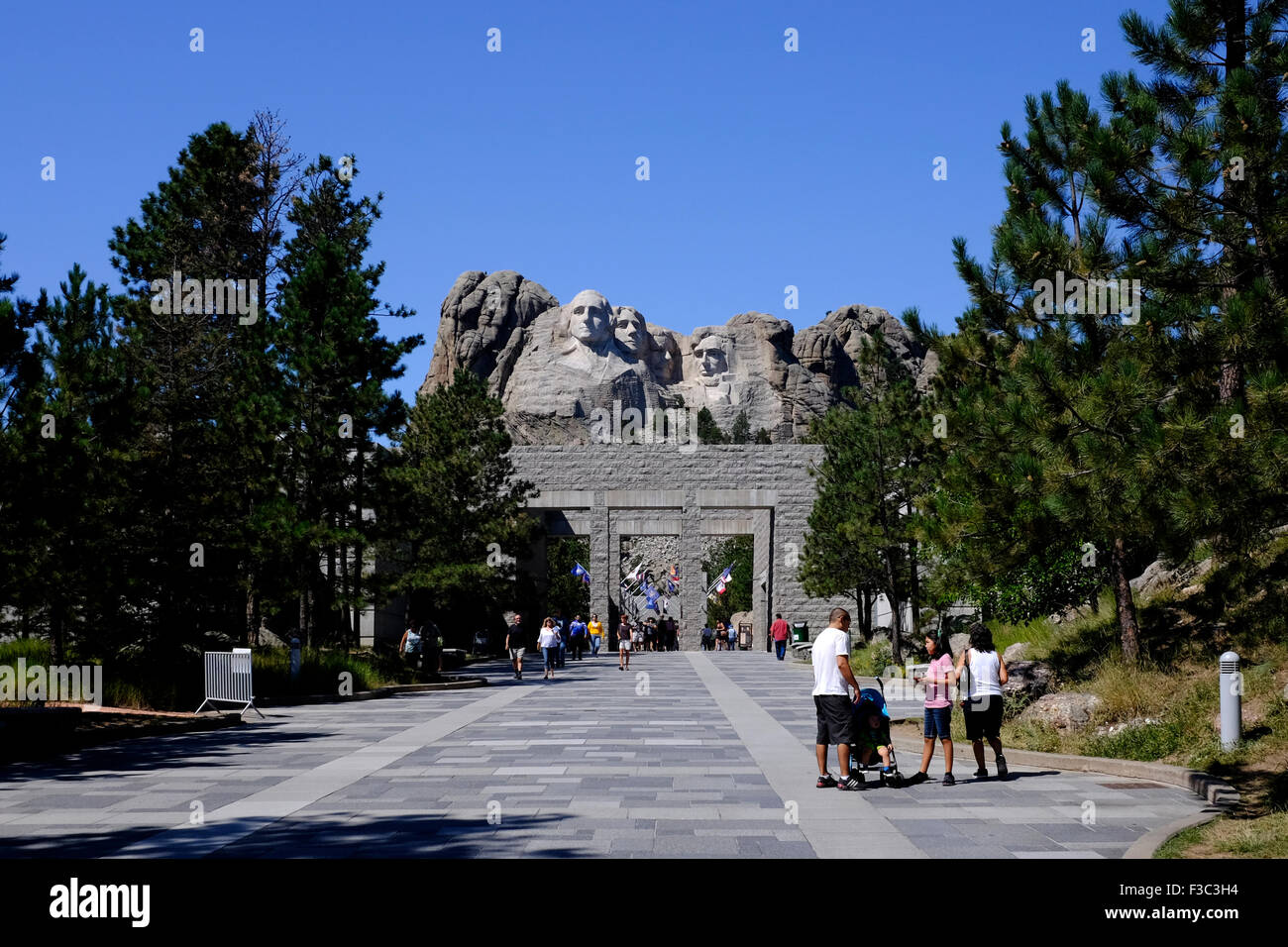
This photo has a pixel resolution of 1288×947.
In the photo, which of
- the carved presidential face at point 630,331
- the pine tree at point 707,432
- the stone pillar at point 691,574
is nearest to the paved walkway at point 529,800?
the stone pillar at point 691,574

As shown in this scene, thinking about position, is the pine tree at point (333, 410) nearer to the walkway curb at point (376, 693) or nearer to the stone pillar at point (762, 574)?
the walkway curb at point (376, 693)

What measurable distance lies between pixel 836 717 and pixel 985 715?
1.50 m

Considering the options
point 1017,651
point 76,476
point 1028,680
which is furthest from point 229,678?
point 1017,651

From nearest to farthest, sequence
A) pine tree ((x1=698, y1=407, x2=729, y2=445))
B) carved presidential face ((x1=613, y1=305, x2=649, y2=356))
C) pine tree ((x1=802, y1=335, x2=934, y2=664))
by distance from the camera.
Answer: pine tree ((x1=802, y1=335, x2=934, y2=664)) < pine tree ((x1=698, y1=407, x2=729, y2=445)) < carved presidential face ((x1=613, y1=305, x2=649, y2=356))

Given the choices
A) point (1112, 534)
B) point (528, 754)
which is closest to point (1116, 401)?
point (1112, 534)

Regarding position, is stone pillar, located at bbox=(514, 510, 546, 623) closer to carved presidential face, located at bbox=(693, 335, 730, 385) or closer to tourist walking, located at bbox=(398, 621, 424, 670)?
tourist walking, located at bbox=(398, 621, 424, 670)

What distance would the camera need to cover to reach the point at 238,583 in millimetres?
23047

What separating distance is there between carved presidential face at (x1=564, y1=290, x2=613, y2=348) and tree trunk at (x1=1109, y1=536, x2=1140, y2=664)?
129394mm

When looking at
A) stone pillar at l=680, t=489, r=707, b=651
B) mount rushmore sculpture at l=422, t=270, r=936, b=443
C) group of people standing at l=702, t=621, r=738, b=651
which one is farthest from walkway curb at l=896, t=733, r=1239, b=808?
mount rushmore sculpture at l=422, t=270, r=936, b=443

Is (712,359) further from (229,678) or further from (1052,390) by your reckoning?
(1052,390)

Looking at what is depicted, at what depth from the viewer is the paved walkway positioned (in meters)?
8.43

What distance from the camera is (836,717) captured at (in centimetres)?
1141

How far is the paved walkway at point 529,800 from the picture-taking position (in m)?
8.43

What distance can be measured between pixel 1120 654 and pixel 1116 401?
6.45 metres
